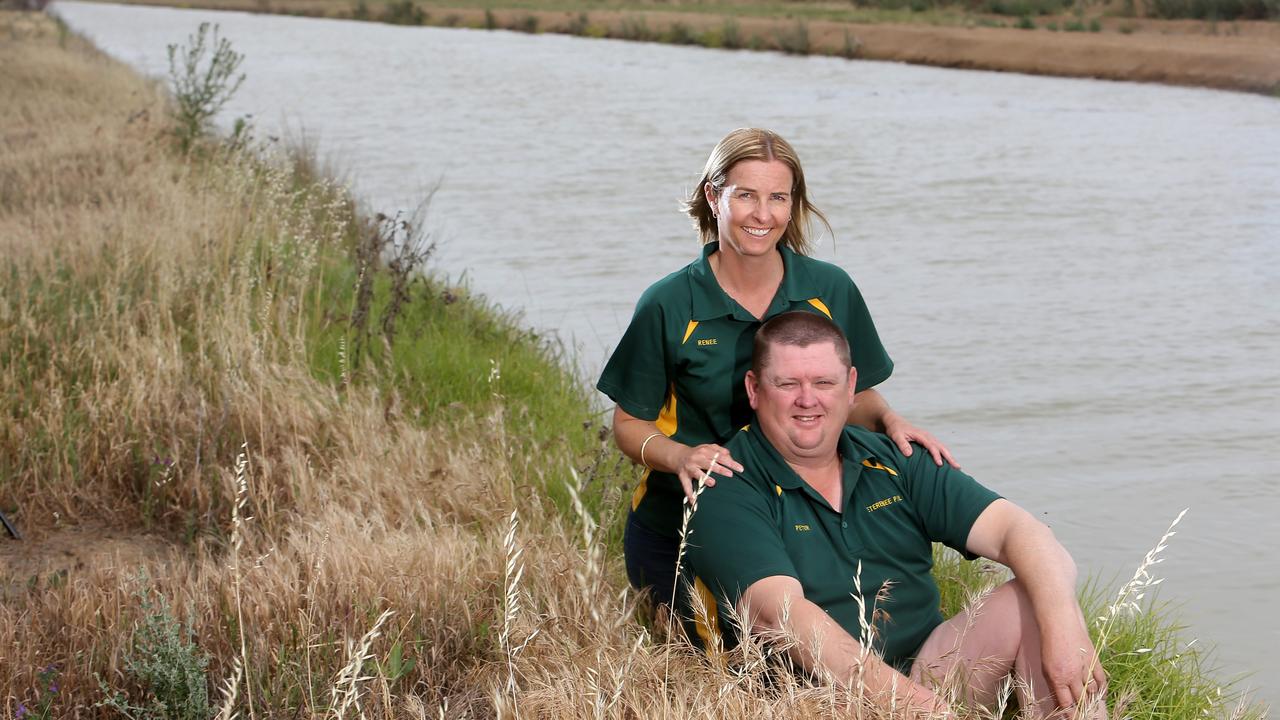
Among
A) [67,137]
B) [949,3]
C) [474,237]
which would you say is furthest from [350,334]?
[949,3]

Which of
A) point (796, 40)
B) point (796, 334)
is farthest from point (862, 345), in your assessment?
point (796, 40)

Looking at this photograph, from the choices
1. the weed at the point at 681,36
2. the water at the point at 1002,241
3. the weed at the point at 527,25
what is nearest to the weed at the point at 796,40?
the weed at the point at 681,36

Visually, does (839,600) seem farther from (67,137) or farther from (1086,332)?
(67,137)

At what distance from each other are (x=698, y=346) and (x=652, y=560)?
0.75 meters

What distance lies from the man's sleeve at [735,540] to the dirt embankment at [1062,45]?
2370 centimetres

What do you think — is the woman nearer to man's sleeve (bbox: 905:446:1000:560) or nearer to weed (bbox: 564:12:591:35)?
man's sleeve (bbox: 905:446:1000:560)

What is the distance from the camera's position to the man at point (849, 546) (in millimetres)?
3684

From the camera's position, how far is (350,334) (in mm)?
7824

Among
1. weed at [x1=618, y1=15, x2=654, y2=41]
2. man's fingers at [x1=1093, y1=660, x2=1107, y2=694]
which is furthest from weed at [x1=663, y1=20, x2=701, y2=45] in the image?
man's fingers at [x1=1093, y1=660, x2=1107, y2=694]

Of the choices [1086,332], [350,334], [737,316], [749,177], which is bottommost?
[1086,332]

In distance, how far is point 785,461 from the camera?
404 cm

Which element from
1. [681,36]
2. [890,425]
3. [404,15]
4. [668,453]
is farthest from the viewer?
[404,15]

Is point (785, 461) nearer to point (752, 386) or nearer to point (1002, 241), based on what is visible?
point (752, 386)

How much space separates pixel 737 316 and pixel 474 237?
10.4 meters
